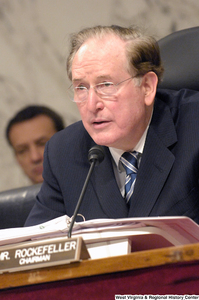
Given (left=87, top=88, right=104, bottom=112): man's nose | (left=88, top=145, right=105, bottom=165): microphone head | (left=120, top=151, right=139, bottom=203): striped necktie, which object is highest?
(left=87, top=88, right=104, bottom=112): man's nose

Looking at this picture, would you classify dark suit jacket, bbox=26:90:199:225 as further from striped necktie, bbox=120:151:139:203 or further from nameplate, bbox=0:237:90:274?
nameplate, bbox=0:237:90:274

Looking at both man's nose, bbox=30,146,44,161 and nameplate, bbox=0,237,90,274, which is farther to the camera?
man's nose, bbox=30,146,44,161

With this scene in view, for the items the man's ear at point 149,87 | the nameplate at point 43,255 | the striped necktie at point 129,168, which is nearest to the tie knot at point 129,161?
the striped necktie at point 129,168

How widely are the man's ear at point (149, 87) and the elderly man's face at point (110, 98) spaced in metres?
0.01

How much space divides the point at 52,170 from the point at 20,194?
32cm

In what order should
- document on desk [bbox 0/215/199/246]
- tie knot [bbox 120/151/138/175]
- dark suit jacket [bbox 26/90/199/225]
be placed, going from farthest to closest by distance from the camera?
tie knot [bbox 120/151/138/175] < dark suit jacket [bbox 26/90/199/225] < document on desk [bbox 0/215/199/246]

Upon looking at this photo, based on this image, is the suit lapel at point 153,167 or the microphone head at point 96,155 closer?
the microphone head at point 96,155

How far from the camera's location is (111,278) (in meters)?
0.60

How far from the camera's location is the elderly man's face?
50.4 inches

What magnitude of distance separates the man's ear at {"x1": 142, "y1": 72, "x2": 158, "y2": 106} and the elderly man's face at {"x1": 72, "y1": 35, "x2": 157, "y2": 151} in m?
0.01

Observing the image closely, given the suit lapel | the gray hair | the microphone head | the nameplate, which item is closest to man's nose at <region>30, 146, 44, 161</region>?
the gray hair

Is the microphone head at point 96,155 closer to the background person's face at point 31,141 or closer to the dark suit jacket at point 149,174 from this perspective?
the dark suit jacket at point 149,174

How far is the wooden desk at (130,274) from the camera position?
57 cm

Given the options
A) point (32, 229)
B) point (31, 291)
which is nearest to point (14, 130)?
point (32, 229)
